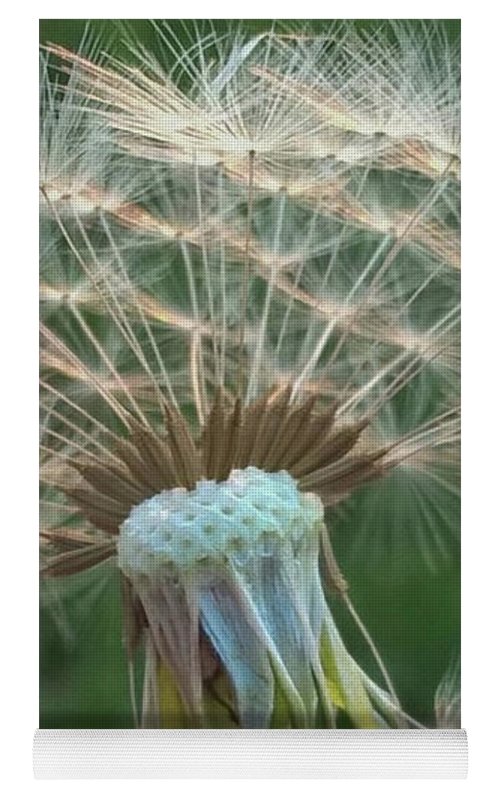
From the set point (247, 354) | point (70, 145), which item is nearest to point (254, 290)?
point (247, 354)

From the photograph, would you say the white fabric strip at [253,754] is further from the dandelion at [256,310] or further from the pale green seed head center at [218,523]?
the pale green seed head center at [218,523]

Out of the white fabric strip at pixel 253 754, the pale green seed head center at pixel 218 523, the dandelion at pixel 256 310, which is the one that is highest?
the dandelion at pixel 256 310

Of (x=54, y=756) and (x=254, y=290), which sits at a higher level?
(x=254, y=290)

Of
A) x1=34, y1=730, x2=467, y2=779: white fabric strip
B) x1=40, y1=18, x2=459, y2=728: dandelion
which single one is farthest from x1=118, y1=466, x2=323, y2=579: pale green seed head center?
x1=34, y1=730, x2=467, y2=779: white fabric strip

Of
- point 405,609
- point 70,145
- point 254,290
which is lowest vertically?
point 405,609

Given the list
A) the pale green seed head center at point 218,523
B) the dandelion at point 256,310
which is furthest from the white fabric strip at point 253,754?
the pale green seed head center at point 218,523

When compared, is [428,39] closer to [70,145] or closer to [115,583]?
[70,145]

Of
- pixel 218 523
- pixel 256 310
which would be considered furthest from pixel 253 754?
pixel 256 310
